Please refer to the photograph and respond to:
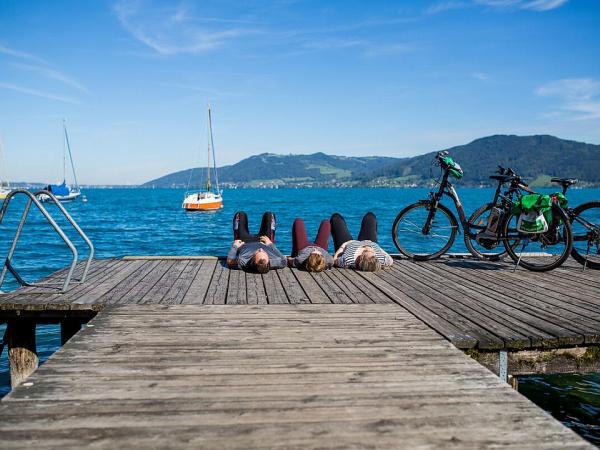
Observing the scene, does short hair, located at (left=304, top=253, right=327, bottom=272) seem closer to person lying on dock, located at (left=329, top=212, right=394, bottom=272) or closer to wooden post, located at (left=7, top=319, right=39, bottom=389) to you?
person lying on dock, located at (left=329, top=212, right=394, bottom=272)

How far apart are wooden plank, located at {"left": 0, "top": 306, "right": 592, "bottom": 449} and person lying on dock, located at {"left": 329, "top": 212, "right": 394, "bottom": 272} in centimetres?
300

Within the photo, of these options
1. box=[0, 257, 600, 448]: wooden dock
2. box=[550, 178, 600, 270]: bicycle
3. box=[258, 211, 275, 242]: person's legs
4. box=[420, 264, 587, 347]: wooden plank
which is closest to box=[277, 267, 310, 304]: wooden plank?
box=[0, 257, 600, 448]: wooden dock

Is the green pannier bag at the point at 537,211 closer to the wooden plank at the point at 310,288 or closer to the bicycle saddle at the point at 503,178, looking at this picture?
the bicycle saddle at the point at 503,178

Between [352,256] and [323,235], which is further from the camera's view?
[323,235]

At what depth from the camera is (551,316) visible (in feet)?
17.2

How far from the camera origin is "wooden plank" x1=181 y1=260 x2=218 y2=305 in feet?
18.8

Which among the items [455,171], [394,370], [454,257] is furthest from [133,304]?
[454,257]

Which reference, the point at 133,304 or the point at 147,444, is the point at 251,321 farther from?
the point at 147,444

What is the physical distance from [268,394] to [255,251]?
458 centimetres

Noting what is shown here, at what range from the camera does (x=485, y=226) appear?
26.7 feet

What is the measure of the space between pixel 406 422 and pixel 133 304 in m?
3.55

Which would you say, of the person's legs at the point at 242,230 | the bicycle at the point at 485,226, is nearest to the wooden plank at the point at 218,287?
the person's legs at the point at 242,230

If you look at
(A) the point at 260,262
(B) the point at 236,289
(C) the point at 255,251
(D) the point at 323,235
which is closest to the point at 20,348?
(B) the point at 236,289

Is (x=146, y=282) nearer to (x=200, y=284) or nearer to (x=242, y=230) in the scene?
(x=200, y=284)
